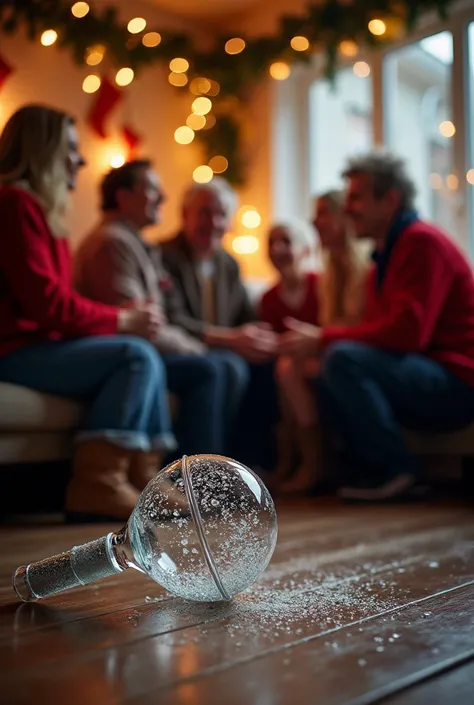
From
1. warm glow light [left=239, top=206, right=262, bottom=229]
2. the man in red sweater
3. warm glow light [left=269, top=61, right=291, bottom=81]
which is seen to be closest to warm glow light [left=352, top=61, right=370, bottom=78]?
warm glow light [left=269, top=61, right=291, bottom=81]

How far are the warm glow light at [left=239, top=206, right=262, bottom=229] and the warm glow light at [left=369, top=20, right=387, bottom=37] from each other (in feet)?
3.40

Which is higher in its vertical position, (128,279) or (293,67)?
(293,67)

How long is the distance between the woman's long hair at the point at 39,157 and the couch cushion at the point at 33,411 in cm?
38

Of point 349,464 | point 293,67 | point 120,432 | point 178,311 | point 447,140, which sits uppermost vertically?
point 293,67

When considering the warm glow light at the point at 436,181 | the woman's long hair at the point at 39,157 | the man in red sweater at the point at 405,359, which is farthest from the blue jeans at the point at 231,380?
the warm glow light at the point at 436,181

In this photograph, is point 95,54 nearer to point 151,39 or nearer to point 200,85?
point 151,39

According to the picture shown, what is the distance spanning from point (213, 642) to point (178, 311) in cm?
184

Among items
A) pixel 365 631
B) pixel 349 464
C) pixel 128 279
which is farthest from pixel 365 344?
pixel 365 631

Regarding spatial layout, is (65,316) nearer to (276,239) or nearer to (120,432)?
(120,432)

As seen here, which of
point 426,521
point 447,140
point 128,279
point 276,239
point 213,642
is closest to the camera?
point 213,642

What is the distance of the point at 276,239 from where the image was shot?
2748 millimetres

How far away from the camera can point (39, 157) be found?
6.22 feet

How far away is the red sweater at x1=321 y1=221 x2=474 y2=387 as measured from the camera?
86.0 inches

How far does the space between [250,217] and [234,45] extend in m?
0.80
